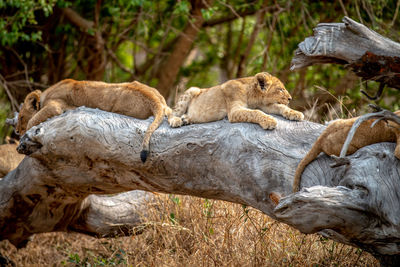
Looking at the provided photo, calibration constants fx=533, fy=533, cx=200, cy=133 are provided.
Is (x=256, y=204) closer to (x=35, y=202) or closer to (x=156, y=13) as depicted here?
(x=35, y=202)

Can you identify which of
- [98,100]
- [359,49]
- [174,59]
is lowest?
[174,59]

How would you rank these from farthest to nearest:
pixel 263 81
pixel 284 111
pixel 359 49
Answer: pixel 263 81 → pixel 284 111 → pixel 359 49

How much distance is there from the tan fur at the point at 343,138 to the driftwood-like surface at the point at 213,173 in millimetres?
63

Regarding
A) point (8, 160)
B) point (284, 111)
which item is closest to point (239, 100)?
point (284, 111)

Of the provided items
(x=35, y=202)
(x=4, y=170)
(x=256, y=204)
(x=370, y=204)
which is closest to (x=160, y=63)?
(x=4, y=170)

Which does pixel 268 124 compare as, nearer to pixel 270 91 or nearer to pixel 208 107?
pixel 270 91

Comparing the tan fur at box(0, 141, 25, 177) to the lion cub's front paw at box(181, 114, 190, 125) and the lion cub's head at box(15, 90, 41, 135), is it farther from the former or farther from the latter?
the lion cub's front paw at box(181, 114, 190, 125)

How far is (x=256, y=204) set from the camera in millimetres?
3846

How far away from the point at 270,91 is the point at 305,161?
1281 mm

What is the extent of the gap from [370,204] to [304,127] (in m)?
1.01

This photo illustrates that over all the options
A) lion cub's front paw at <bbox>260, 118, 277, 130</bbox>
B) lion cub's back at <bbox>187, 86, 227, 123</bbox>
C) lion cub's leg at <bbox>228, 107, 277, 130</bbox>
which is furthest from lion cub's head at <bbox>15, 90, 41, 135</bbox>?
lion cub's front paw at <bbox>260, 118, 277, 130</bbox>

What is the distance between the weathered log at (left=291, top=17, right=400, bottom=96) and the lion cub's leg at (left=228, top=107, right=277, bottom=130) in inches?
30.2

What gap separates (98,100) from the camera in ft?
16.9

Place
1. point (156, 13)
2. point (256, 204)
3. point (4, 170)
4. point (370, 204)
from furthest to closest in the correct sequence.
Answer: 1. point (156, 13)
2. point (4, 170)
3. point (256, 204)
4. point (370, 204)
